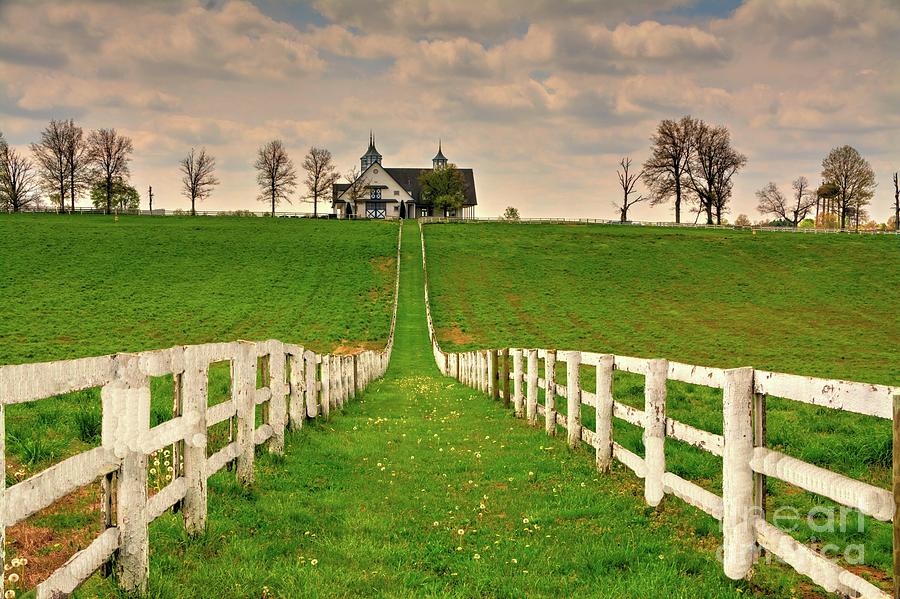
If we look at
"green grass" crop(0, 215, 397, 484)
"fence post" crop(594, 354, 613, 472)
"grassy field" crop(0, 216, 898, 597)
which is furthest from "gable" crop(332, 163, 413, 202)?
"fence post" crop(594, 354, 613, 472)

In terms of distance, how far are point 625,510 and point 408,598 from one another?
117 inches

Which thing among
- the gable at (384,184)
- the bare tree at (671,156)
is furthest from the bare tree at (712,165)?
the gable at (384,184)

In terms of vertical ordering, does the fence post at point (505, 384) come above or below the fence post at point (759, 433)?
below

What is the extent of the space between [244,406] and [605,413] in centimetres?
434

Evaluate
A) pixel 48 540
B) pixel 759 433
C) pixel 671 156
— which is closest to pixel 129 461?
pixel 48 540

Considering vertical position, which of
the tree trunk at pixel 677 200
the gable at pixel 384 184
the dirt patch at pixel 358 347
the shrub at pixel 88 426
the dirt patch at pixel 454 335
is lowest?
the dirt patch at pixel 358 347

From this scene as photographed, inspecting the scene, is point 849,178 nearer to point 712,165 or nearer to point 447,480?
point 712,165

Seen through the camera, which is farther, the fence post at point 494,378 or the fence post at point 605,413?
the fence post at point 494,378

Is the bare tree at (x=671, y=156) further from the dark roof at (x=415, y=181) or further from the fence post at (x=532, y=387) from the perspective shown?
the fence post at (x=532, y=387)

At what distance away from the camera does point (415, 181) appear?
139375 mm

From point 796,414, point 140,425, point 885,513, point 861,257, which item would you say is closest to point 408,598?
point 140,425

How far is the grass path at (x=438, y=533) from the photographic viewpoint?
5.34 meters

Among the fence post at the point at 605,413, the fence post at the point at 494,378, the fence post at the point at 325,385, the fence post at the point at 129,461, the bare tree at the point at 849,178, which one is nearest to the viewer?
the fence post at the point at 129,461

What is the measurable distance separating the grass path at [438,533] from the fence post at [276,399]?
0.87 feet
